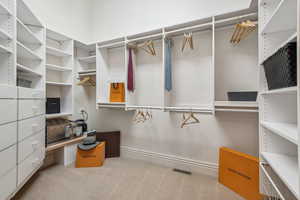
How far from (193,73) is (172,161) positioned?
1.40 meters

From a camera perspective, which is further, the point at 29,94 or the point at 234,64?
the point at 234,64

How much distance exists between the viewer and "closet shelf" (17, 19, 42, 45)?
1634mm

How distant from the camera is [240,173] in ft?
5.02

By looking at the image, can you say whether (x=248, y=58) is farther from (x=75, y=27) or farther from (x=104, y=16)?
(x=75, y=27)

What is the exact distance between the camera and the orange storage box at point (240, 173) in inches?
56.0

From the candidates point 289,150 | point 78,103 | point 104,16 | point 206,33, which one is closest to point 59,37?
point 104,16

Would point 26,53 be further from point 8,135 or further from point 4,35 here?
point 8,135

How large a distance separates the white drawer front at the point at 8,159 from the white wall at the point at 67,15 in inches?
79.9

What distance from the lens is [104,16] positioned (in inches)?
110

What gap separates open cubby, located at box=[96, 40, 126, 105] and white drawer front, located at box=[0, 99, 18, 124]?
4.06 ft

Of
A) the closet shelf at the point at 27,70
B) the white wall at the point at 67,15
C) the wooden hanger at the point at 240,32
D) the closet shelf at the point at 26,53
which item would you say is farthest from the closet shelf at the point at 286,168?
the white wall at the point at 67,15

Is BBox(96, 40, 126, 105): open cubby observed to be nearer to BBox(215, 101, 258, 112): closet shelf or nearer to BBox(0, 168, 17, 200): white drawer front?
BBox(0, 168, 17, 200): white drawer front

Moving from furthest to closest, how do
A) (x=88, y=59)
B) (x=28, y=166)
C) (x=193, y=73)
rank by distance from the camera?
1. (x=88, y=59)
2. (x=193, y=73)
3. (x=28, y=166)

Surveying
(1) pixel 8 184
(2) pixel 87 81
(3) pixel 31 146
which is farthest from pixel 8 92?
(2) pixel 87 81
